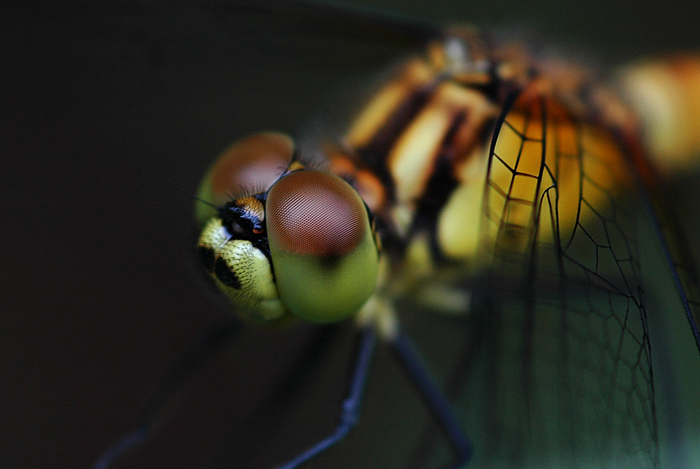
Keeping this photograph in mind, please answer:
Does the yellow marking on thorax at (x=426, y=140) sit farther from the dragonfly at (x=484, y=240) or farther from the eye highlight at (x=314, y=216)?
the eye highlight at (x=314, y=216)

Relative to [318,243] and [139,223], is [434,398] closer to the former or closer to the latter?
[318,243]

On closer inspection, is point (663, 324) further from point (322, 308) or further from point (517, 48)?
point (322, 308)

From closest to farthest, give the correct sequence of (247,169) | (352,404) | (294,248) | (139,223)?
(294,248), (247,169), (352,404), (139,223)

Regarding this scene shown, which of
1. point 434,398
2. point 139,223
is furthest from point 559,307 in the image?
point 139,223

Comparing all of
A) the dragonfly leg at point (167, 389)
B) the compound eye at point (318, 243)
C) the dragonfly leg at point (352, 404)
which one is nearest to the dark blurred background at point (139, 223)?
the dragonfly leg at point (167, 389)

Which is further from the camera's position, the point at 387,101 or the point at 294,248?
the point at 387,101
